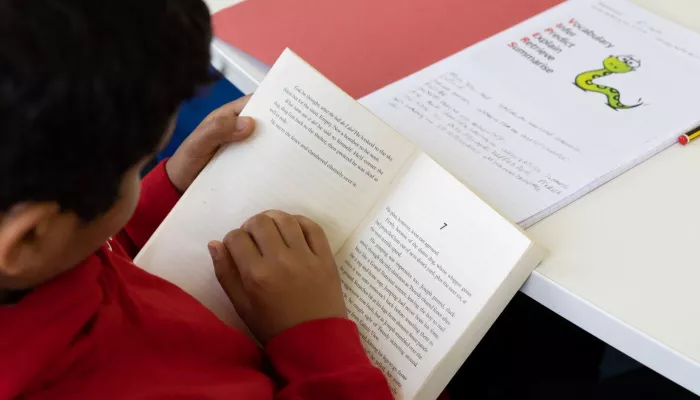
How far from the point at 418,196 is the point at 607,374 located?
18.6 inches

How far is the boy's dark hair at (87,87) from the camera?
11.4 inches

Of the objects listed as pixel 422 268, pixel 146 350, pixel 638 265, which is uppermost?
pixel 638 265

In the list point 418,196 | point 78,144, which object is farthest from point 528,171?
point 78,144

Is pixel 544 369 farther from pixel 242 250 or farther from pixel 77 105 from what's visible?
pixel 77 105

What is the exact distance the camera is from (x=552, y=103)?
0.65 metres

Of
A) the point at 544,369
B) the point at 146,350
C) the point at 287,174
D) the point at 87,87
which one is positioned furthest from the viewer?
the point at 544,369

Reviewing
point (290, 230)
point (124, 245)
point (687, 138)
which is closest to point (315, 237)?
point (290, 230)

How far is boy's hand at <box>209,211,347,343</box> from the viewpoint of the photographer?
0.55 metres

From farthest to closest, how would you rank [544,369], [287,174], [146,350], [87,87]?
[544,369] → [287,174] → [146,350] → [87,87]

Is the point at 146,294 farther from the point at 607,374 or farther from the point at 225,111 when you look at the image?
the point at 607,374

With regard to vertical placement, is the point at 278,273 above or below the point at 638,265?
below

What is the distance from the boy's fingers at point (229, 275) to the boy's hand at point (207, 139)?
0.10 meters

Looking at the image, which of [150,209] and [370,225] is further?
[150,209]

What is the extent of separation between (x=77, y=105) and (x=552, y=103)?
48cm
